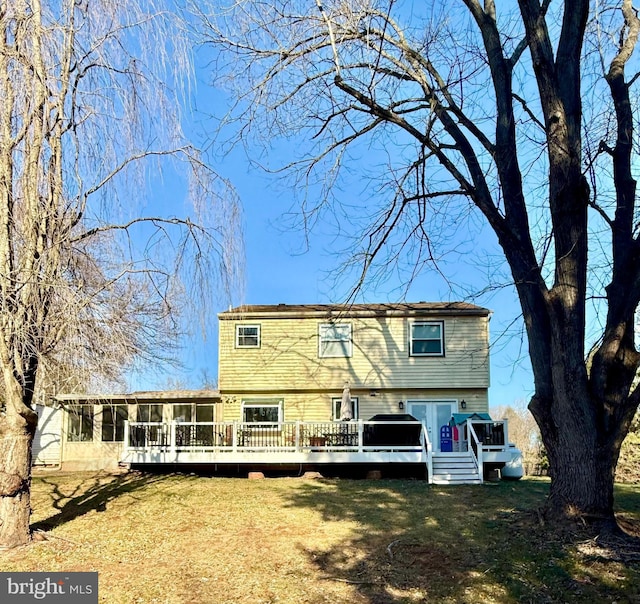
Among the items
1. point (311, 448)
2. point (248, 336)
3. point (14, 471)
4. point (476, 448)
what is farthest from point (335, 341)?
point (14, 471)

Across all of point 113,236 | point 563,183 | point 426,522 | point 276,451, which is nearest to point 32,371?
point 113,236

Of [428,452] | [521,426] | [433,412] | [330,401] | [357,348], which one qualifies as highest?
[357,348]

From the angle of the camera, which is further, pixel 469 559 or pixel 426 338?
pixel 426 338

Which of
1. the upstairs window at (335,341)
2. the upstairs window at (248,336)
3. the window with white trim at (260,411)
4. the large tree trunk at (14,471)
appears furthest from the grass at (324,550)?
the upstairs window at (248,336)

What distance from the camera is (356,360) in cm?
1853

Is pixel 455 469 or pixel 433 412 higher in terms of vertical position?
pixel 433 412

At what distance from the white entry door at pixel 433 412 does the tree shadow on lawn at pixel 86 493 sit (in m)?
8.03

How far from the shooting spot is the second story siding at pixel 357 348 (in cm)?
1822

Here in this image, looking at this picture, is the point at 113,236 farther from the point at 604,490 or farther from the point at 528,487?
the point at 528,487

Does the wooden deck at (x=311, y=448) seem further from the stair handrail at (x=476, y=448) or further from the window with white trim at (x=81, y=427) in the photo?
the window with white trim at (x=81, y=427)

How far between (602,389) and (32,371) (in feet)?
21.9

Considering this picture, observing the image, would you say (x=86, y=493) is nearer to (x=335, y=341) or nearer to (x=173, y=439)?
(x=173, y=439)

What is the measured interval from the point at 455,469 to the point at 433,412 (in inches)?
169

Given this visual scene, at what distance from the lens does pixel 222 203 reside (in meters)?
7.12
